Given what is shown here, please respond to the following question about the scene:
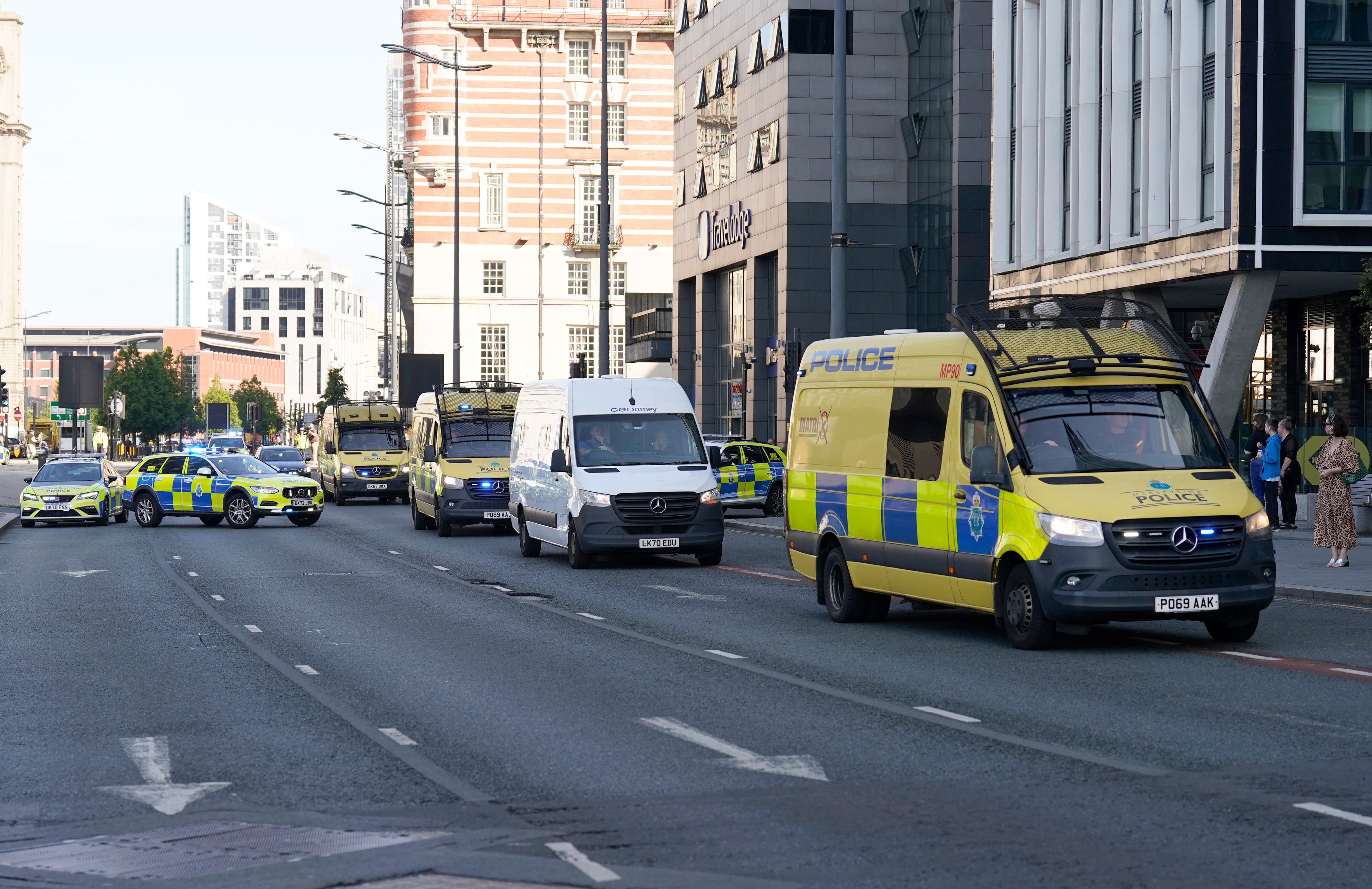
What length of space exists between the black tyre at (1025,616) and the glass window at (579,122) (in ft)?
277

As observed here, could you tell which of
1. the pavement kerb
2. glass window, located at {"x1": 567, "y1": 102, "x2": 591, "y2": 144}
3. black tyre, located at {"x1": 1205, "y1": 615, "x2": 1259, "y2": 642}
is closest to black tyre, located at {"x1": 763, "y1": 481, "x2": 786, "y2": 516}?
the pavement kerb

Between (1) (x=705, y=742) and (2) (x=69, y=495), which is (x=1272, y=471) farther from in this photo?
(2) (x=69, y=495)

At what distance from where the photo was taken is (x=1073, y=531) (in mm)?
13188

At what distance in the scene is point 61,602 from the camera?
19.5 m

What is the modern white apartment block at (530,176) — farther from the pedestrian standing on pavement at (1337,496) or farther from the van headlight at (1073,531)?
the van headlight at (1073,531)

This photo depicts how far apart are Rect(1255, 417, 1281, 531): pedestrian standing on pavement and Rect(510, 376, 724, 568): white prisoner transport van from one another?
10.1 m

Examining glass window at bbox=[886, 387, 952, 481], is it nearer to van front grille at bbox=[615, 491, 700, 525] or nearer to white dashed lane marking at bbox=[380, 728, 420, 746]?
white dashed lane marking at bbox=[380, 728, 420, 746]

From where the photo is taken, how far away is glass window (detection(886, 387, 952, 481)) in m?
14.8

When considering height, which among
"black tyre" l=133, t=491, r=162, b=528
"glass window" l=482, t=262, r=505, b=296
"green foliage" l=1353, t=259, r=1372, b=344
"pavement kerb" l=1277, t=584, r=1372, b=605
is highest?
"glass window" l=482, t=262, r=505, b=296

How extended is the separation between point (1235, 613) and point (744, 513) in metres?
26.1

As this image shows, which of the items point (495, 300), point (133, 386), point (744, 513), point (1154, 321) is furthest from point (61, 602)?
point (133, 386)

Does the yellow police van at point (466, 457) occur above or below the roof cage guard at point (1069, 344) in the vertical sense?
below

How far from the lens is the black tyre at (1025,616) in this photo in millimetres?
13477

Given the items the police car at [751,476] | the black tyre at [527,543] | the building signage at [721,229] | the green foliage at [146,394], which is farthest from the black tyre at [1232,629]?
the green foliage at [146,394]
